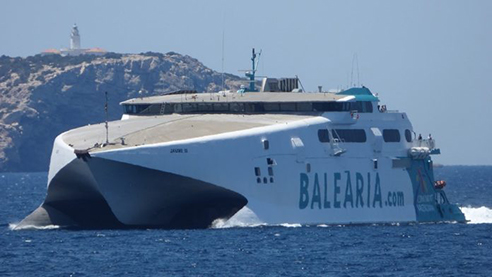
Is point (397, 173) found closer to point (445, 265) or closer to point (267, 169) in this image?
point (267, 169)

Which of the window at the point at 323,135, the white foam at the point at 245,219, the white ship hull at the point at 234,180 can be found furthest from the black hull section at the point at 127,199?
the window at the point at 323,135

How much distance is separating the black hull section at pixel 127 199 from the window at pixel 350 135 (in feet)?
21.4

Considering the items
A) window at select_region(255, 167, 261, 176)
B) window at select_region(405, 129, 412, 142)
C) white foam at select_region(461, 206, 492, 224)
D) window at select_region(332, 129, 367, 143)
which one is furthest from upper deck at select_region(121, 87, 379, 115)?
white foam at select_region(461, 206, 492, 224)

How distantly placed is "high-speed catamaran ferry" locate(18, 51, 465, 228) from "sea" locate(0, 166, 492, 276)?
105 cm

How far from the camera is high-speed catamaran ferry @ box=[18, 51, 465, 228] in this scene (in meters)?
57.6

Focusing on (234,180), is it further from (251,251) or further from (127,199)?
(251,251)

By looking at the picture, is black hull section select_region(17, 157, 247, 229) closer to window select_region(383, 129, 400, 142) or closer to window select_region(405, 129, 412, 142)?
window select_region(383, 129, 400, 142)

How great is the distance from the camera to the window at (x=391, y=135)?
6731 centimetres

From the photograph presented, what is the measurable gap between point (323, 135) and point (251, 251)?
39.9ft

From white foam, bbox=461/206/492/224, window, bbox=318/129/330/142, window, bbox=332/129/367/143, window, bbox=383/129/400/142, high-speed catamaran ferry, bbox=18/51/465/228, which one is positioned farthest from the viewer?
white foam, bbox=461/206/492/224

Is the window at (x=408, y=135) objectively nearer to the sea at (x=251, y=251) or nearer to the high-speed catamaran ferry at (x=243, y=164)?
Answer: the high-speed catamaran ferry at (x=243, y=164)

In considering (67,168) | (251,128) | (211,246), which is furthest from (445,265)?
(67,168)

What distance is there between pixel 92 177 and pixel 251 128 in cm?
722

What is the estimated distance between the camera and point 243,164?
58.8m
